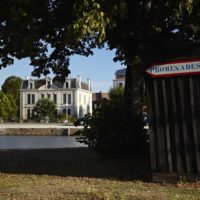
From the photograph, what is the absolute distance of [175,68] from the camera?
11.7m

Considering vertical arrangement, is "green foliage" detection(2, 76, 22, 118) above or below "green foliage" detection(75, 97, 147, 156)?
above

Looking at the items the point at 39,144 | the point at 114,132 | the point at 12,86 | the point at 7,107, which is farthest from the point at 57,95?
the point at 114,132

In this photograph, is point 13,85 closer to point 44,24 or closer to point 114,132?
point 44,24

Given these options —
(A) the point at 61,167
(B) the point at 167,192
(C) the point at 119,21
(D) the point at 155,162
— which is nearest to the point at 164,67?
(D) the point at 155,162

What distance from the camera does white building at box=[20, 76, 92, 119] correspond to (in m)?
132

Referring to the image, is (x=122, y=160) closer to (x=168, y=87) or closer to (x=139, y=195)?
(x=168, y=87)

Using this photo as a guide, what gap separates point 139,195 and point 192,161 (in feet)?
6.76

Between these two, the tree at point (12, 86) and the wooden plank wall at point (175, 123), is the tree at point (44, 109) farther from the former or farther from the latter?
the wooden plank wall at point (175, 123)

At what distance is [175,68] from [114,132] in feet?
15.0

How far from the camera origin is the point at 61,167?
47.9 ft

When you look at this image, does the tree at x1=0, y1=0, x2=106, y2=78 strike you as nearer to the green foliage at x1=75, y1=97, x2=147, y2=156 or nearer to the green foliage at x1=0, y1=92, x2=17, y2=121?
the green foliage at x1=75, y1=97, x2=147, y2=156

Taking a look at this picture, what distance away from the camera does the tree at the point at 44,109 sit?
370 ft

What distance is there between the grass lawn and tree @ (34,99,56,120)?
9679 cm

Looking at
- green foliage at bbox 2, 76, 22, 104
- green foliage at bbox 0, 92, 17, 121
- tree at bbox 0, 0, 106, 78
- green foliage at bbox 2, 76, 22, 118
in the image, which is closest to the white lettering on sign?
tree at bbox 0, 0, 106, 78
